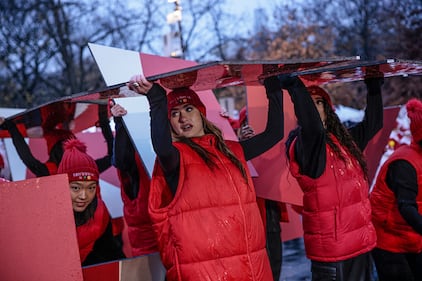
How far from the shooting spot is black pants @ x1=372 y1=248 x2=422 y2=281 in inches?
151

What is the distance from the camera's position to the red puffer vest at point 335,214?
3.21 m

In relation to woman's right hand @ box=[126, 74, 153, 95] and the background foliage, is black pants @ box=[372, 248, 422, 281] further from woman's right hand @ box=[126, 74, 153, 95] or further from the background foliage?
the background foliage

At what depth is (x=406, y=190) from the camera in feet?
12.2

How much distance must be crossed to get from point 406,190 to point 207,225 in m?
1.71

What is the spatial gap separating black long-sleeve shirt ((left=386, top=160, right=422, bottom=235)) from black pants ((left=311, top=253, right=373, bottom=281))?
489mm

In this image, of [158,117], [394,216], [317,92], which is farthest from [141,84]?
[394,216]

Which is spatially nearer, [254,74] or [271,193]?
[254,74]

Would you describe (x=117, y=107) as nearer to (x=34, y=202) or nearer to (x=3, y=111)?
(x=34, y=202)

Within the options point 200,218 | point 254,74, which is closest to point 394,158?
point 254,74

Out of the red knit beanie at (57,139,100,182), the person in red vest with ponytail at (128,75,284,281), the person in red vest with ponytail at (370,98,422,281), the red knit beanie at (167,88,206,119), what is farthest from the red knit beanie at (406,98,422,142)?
the red knit beanie at (57,139,100,182)

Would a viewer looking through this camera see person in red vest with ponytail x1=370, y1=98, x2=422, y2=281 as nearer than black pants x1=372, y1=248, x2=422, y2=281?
Yes

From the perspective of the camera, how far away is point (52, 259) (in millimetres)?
2371

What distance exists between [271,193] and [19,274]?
7.82ft

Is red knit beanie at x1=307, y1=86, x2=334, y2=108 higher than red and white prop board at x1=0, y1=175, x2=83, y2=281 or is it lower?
higher
